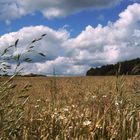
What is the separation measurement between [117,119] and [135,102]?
1013 millimetres

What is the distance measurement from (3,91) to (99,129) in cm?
102

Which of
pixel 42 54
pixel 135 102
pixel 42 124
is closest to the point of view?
pixel 42 54

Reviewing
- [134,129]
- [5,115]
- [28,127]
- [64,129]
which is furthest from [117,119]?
[5,115]

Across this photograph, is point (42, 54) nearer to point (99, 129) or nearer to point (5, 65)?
point (5, 65)

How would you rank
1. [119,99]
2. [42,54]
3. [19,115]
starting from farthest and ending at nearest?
[119,99] < [19,115] < [42,54]

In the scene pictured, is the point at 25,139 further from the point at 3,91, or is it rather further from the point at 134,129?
the point at 134,129

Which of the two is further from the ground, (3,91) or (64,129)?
(3,91)

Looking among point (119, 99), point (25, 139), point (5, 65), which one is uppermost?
point (5, 65)

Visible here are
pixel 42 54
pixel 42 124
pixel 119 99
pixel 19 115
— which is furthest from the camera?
pixel 42 124

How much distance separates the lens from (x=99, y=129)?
14.4 feet

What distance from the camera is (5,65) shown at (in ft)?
12.7

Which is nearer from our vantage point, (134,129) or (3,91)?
(3,91)

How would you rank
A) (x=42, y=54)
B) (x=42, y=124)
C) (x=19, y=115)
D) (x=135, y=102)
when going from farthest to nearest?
(x=135, y=102)
(x=42, y=124)
(x=19, y=115)
(x=42, y=54)

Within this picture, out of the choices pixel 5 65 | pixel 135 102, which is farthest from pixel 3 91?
pixel 135 102
